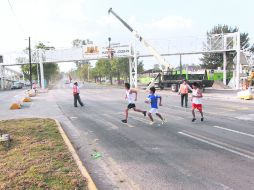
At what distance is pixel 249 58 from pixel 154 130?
1515 inches

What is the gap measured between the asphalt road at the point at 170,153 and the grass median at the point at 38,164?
1.64 ft

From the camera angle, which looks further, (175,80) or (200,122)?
(175,80)

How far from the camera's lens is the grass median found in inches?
216

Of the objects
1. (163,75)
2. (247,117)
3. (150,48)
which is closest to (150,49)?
(150,48)

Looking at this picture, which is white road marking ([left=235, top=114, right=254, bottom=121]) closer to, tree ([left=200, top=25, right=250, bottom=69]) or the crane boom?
the crane boom

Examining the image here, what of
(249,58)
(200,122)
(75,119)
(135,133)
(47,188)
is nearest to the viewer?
(47,188)

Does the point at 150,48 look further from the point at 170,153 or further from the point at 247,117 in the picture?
the point at 170,153

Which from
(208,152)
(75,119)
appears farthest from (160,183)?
(75,119)

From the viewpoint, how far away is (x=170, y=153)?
25.2 ft

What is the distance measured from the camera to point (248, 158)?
23.2ft

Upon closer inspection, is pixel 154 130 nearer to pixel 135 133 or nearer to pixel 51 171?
pixel 135 133

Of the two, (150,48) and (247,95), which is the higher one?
(150,48)

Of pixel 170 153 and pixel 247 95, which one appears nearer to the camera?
pixel 170 153

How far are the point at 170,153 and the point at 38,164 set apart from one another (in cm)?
316
